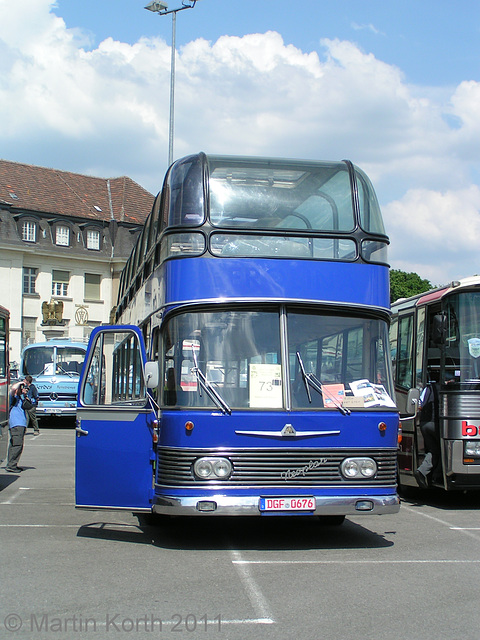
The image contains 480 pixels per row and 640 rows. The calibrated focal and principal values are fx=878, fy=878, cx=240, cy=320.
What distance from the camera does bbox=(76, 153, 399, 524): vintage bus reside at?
8.53m

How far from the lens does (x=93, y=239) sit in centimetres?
6956

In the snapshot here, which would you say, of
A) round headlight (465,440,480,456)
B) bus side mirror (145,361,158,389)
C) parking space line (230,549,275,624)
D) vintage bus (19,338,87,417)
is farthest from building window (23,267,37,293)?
parking space line (230,549,275,624)

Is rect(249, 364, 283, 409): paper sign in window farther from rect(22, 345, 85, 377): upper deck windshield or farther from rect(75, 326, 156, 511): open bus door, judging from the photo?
rect(22, 345, 85, 377): upper deck windshield

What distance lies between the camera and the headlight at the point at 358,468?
8719mm

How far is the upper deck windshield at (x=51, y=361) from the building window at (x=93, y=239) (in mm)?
35905

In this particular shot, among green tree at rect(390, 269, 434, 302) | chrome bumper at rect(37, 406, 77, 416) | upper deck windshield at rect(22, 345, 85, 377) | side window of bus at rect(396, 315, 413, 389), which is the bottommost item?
chrome bumper at rect(37, 406, 77, 416)

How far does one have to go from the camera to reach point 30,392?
23094mm

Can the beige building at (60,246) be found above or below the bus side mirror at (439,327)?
above

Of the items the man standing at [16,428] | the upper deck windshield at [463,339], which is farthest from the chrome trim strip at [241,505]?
the man standing at [16,428]

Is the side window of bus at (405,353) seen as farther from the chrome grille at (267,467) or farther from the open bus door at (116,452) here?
the open bus door at (116,452)

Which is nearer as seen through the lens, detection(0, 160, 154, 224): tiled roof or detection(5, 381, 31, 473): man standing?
detection(5, 381, 31, 473): man standing

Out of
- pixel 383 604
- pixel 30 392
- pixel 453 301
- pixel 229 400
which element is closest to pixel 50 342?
pixel 30 392

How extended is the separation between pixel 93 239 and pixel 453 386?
197 ft

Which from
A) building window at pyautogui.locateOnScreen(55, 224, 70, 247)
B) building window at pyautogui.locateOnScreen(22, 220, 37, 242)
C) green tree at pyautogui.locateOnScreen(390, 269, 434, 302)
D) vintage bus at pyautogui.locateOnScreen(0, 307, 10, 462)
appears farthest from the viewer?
green tree at pyautogui.locateOnScreen(390, 269, 434, 302)
